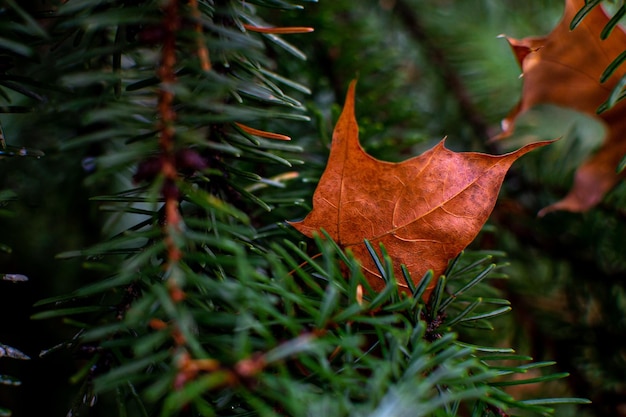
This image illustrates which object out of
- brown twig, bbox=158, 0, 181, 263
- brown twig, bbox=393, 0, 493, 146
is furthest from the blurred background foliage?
brown twig, bbox=158, 0, 181, 263

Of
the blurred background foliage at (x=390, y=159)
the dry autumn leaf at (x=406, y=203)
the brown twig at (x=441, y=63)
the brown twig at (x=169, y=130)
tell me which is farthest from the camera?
the brown twig at (x=441, y=63)

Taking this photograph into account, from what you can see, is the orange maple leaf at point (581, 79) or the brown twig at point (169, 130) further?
the orange maple leaf at point (581, 79)

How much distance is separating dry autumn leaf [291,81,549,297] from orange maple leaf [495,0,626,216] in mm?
136

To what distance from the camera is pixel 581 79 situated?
0.45 m

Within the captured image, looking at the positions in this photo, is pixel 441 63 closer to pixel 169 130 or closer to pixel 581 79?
pixel 581 79

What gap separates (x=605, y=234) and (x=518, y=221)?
0.10 metres

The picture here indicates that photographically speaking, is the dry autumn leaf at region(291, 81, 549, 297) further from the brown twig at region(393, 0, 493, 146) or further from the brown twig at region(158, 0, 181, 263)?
the brown twig at region(393, 0, 493, 146)

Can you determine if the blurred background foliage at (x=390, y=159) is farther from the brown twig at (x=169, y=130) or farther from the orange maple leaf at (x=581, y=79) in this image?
the brown twig at (x=169, y=130)

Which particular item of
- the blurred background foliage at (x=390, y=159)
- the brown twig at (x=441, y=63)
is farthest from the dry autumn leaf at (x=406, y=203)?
the brown twig at (x=441, y=63)

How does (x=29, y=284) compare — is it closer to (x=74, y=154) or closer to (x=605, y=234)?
(x=74, y=154)

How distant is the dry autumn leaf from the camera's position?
0.34 meters

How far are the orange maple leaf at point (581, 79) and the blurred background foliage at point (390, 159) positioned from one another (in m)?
0.10

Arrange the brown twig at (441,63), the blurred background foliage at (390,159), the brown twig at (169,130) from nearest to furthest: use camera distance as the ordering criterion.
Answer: the brown twig at (169,130)
the blurred background foliage at (390,159)
the brown twig at (441,63)

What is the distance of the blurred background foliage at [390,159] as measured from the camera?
1.78 ft
